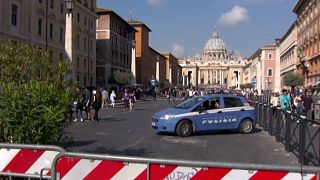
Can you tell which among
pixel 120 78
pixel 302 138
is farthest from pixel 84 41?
pixel 302 138

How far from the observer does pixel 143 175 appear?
5367 millimetres

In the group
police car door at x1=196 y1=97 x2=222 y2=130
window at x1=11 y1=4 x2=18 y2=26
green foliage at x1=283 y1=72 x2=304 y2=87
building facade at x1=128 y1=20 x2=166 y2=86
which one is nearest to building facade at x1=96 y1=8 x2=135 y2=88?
building facade at x1=128 y1=20 x2=166 y2=86

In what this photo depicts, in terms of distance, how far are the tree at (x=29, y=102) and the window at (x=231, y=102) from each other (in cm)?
1095

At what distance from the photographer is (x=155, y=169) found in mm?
5293

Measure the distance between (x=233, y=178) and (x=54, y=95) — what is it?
3.44 meters

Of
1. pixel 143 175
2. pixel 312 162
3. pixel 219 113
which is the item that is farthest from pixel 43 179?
pixel 219 113

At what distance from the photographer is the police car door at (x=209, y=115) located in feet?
57.3

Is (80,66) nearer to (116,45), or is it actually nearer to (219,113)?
(116,45)

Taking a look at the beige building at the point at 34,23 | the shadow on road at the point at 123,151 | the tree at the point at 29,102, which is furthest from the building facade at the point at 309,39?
the tree at the point at 29,102

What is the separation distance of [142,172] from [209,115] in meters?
12.3

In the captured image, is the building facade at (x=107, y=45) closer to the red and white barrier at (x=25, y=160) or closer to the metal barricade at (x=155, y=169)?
the red and white barrier at (x=25, y=160)

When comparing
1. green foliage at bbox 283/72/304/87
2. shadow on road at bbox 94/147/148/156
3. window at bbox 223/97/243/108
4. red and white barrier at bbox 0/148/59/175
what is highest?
green foliage at bbox 283/72/304/87

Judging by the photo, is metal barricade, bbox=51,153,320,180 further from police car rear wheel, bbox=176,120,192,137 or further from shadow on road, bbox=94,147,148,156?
police car rear wheel, bbox=176,120,192,137

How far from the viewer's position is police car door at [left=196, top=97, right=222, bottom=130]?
17469 millimetres
